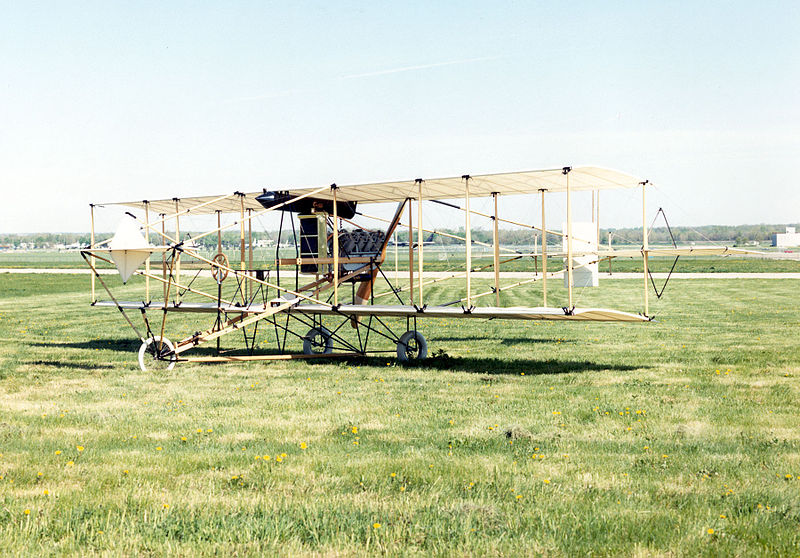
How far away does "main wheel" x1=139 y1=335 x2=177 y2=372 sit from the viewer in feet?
42.2

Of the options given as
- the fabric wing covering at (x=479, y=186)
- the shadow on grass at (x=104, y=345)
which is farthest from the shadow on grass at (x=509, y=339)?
the shadow on grass at (x=104, y=345)

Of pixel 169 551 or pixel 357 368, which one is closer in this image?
pixel 169 551

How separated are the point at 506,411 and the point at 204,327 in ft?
43.8

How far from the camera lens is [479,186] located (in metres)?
13.2

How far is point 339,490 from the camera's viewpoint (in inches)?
233

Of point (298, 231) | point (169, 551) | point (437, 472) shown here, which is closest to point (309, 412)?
point (437, 472)

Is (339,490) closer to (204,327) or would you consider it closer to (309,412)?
(309,412)

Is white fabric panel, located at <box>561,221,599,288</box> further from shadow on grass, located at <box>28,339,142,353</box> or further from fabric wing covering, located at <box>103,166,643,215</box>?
shadow on grass, located at <box>28,339,142,353</box>

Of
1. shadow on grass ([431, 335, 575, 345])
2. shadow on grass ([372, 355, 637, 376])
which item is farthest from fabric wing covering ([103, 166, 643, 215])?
shadow on grass ([431, 335, 575, 345])

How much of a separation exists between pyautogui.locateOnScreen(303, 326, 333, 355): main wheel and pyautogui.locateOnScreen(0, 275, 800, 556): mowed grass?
1.35 meters

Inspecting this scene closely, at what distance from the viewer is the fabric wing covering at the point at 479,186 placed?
38.7ft

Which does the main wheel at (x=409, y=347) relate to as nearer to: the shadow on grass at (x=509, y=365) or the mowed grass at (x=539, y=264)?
the shadow on grass at (x=509, y=365)

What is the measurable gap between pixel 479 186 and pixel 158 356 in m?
6.72

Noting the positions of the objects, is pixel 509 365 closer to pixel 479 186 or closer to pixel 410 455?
pixel 479 186
